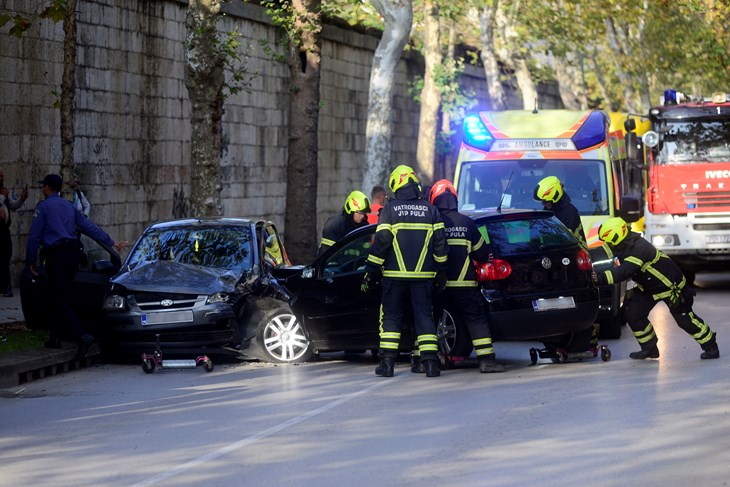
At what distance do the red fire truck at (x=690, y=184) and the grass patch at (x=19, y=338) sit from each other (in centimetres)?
1041

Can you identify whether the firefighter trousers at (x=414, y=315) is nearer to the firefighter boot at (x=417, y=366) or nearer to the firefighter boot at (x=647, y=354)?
the firefighter boot at (x=417, y=366)

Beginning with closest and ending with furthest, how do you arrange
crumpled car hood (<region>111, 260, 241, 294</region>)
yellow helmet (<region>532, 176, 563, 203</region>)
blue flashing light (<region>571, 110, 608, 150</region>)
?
crumpled car hood (<region>111, 260, 241, 294</region>), yellow helmet (<region>532, 176, 563, 203</region>), blue flashing light (<region>571, 110, 608, 150</region>)

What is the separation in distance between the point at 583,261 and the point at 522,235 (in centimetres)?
63

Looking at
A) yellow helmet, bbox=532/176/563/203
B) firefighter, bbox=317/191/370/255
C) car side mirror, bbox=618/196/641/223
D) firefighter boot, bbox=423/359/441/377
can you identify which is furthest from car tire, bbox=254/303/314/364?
car side mirror, bbox=618/196/641/223

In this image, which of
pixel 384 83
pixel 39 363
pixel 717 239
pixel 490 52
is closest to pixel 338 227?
pixel 39 363

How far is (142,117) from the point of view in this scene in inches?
914

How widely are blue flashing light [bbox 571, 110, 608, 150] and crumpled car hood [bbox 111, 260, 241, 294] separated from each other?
5879mm

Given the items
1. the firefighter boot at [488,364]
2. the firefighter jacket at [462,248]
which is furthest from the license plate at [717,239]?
the firefighter boot at [488,364]

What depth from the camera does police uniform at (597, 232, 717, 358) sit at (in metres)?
13.7

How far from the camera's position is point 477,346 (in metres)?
12.8

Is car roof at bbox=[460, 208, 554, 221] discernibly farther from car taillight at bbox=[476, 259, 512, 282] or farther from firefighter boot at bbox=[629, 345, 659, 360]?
firefighter boot at bbox=[629, 345, 659, 360]

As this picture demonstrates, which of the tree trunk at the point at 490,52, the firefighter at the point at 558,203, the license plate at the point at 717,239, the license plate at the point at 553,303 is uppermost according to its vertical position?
the tree trunk at the point at 490,52

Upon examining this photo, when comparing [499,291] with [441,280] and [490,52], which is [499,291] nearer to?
[441,280]

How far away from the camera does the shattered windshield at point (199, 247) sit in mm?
14844
